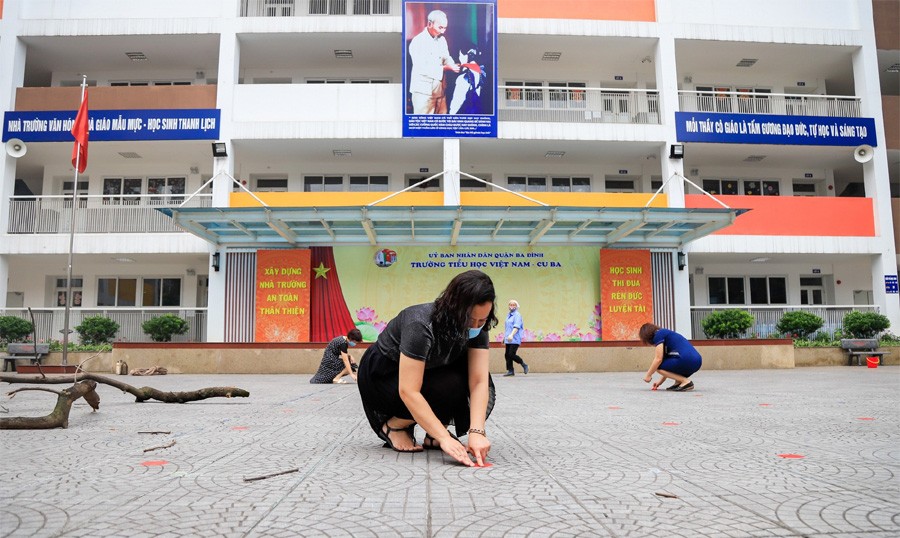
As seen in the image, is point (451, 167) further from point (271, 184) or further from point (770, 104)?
point (770, 104)

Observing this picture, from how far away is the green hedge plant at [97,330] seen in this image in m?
20.5

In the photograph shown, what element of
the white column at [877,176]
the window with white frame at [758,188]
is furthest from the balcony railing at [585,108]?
the white column at [877,176]

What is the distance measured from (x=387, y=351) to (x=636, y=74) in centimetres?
2304

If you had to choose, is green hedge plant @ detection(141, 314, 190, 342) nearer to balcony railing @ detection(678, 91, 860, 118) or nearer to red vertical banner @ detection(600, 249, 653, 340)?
red vertical banner @ detection(600, 249, 653, 340)

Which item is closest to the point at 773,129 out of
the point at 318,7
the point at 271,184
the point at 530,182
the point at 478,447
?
the point at 530,182

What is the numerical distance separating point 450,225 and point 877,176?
47.2 feet

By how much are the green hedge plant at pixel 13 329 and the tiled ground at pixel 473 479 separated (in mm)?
16198

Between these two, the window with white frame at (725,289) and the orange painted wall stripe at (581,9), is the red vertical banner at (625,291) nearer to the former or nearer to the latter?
the window with white frame at (725,289)

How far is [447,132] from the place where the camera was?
20.8 metres

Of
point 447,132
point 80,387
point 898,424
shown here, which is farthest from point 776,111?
point 80,387

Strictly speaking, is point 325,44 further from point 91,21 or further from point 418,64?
point 91,21

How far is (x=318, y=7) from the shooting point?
23484 millimetres

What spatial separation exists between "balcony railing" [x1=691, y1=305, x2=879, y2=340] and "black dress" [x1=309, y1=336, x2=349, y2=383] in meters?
12.8

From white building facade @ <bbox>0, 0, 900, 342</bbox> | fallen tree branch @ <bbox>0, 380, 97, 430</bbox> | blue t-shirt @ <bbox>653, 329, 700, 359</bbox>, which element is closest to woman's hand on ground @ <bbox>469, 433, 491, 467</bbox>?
fallen tree branch @ <bbox>0, 380, 97, 430</bbox>
